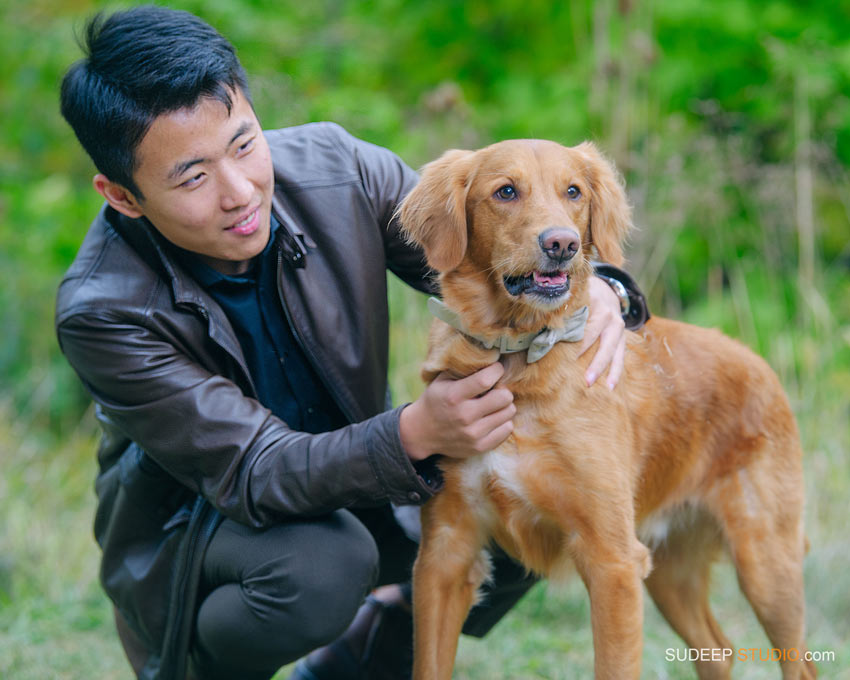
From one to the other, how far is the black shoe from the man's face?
132 cm

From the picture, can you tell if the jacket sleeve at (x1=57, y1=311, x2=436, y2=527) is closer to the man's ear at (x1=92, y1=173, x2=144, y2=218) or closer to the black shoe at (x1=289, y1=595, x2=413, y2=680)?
the man's ear at (x1=92, y1=173, x2=144, y2=218)

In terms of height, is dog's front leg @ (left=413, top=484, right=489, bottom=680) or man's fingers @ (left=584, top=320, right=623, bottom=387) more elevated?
man's fingers @ (left=584, top=320, right=623, bottom=387)

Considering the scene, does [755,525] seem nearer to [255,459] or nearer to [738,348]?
[738,348]

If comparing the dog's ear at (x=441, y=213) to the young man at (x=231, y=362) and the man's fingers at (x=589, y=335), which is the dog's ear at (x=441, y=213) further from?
the man's fingers at (x=589, y=335)

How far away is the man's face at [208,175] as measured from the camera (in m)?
2.16

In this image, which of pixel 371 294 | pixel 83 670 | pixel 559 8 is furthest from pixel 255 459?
pixel 559 8

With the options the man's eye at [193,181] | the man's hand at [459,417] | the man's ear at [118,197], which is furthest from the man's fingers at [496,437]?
the man's ear at [118,197]

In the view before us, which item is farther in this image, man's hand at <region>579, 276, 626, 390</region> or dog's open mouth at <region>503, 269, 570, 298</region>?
man's hand at <region>579, 276, 626, 390</region>

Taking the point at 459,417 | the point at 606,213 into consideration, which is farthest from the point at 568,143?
the point at 459,417

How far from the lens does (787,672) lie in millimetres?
2568

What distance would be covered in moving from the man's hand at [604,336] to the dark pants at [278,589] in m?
0.76

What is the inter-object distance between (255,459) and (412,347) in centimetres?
235

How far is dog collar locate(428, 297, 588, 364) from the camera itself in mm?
2252

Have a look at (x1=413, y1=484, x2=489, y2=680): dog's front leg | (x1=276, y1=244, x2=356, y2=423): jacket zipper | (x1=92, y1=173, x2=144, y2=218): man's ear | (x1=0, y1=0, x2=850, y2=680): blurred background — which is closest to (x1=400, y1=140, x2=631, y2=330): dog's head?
(x1=276, y1=244, x2=356, y2=423): jacket zipper
